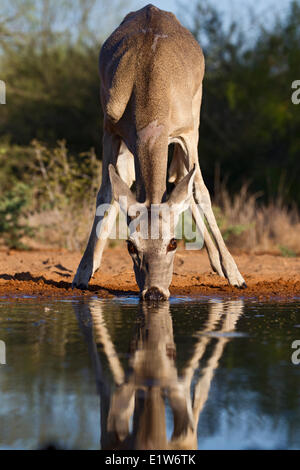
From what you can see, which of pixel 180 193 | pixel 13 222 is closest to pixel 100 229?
pixel 180 193

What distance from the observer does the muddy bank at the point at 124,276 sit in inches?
387

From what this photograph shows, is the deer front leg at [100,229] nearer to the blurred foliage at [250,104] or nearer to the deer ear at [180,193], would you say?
the deer ear at [180,193]

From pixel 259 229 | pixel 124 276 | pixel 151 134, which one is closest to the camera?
pixel 151 134

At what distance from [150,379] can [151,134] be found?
4531 mm

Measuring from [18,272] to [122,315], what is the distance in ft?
13.1

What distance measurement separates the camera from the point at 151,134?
910 centimetres

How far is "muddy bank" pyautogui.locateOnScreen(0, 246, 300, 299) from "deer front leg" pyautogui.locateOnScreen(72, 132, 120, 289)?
222mm

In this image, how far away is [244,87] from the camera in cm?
2461

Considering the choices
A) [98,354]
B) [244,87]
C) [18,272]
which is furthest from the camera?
[244,87]

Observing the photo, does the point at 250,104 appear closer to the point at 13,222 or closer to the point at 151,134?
the point at 13,222

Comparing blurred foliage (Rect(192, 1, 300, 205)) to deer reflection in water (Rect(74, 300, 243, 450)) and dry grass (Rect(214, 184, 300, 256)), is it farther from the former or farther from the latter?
deer reflection in water (Rect(74, 300, 243, 450))

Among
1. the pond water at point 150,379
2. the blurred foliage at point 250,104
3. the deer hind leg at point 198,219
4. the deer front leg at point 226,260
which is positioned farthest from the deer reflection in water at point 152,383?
the blurred foliage at point 250,104
